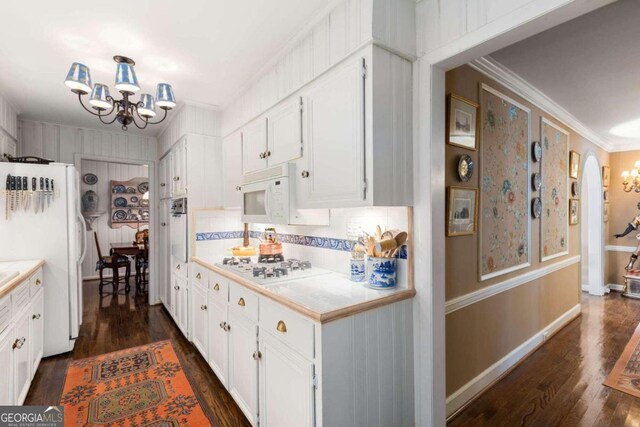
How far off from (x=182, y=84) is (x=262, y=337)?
2328 mm

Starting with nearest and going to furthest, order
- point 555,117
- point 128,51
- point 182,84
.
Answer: point 128,51, point 182,84, point 555,117

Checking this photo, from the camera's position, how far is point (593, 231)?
5.16m

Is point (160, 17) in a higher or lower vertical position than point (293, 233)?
higher

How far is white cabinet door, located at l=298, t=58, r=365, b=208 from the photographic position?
158 cm

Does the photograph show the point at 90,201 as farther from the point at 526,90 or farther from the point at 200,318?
the point at 526,90

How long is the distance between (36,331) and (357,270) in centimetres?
287

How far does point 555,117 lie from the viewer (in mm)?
3471

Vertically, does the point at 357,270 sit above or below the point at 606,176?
below

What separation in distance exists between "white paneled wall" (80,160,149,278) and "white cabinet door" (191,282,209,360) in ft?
14.7

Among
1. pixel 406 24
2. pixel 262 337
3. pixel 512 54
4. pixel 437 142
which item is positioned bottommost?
pixel 262 337

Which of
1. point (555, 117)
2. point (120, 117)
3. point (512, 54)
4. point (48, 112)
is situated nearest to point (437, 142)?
point (512, 54)

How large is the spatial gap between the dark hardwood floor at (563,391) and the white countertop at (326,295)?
1.14m

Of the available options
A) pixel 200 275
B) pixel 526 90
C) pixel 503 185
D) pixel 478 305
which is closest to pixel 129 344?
pixel 200 275

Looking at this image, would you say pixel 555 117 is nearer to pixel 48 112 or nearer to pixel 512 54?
pixel 512 54
